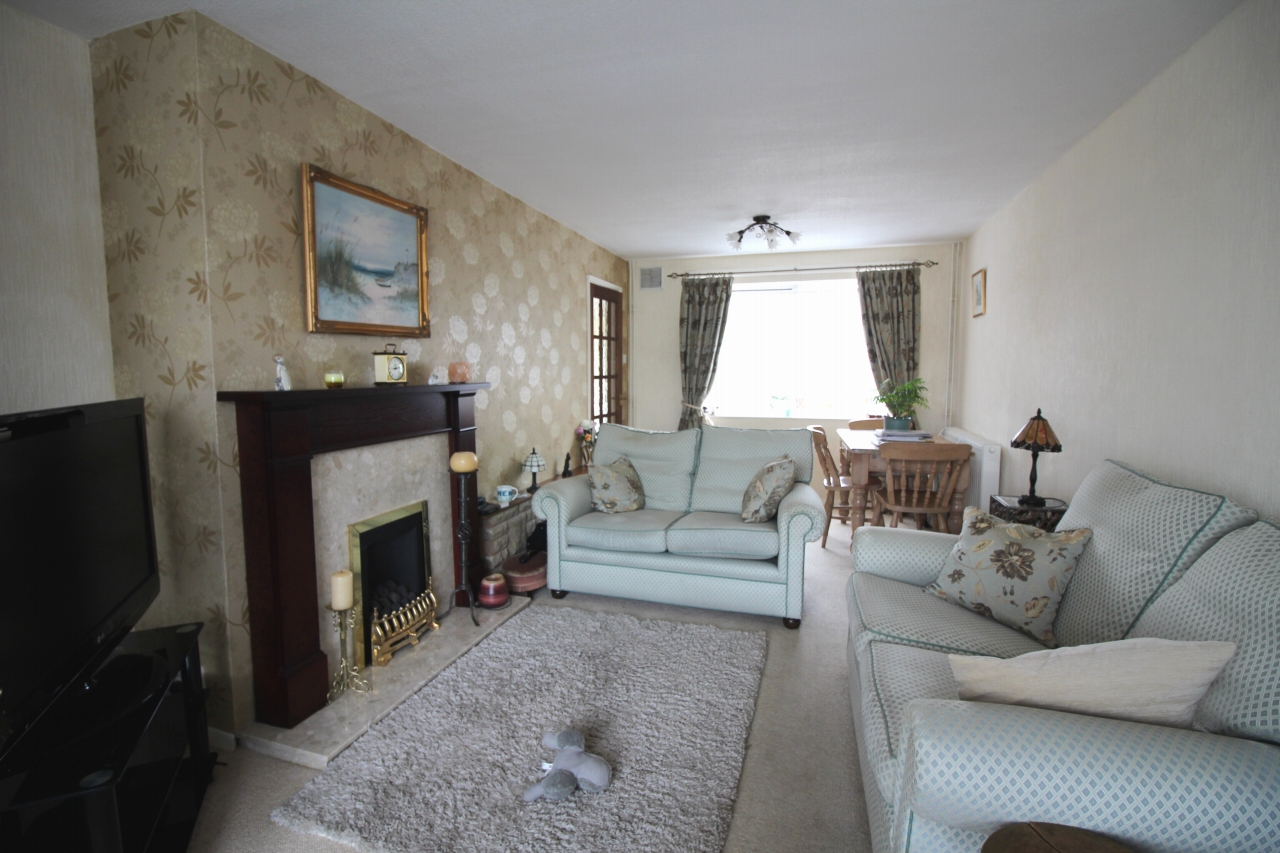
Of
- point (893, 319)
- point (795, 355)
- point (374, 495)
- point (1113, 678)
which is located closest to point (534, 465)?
point (374, 495)

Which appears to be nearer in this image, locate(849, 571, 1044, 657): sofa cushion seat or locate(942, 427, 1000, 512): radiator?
locate(849, 571, 1044, 657): sofa cushion seat

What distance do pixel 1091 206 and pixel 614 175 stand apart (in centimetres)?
248

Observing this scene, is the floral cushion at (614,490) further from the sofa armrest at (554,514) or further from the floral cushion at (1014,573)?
the floral cushion at (1014,573)

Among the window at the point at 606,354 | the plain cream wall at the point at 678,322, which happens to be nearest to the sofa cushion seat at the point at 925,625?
the window at the point at 606,354

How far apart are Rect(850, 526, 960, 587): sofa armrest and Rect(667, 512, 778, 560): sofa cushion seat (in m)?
0.66

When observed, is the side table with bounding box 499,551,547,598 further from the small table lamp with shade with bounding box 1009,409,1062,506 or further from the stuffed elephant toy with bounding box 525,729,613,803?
the small table lamp with shade with bounding box 1009,409,1062,506

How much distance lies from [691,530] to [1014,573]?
154 centimetres

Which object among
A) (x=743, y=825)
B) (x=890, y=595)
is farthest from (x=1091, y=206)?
(x=743, y=825)

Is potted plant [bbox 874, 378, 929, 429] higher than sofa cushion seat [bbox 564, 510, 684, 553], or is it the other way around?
potted plant [bbox 874, 378, 929, 429]

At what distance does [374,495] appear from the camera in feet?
8.68

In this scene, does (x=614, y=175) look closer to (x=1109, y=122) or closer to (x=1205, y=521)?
(x=1109, y=122)

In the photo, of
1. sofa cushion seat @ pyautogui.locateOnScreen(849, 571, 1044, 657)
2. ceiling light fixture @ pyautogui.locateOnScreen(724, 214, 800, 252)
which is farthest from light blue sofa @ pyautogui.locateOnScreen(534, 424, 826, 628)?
ceiling light fixture @ pyautogui.locateOnScreen(724, 214, 800, 252)

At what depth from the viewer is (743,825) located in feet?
5.65

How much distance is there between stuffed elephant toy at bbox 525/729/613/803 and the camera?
1793mm
